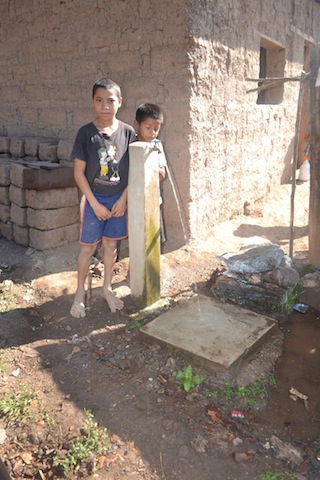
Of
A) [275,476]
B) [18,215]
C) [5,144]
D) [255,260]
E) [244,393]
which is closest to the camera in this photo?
[275,476]

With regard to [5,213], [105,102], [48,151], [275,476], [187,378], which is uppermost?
[105,102]

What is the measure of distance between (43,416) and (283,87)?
614cm

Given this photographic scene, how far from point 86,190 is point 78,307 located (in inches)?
40.3

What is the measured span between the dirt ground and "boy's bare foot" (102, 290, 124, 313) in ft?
0.22

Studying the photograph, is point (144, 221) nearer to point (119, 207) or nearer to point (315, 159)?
point (119, 207)

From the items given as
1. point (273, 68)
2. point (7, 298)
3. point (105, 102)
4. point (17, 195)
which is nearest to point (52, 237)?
point (17, 195)

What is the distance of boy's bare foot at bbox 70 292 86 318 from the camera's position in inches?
129

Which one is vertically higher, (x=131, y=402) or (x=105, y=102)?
(x=105, y=102)

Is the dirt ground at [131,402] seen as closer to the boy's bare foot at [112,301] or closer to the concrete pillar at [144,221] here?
the boy's bare foot at [112,301]

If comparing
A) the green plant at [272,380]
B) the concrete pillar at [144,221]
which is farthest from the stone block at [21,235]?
the green plant at [272,380]

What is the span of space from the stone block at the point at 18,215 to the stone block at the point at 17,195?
0.06 meters

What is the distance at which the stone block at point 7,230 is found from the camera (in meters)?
4.86

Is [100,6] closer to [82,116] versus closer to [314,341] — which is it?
[82,116]

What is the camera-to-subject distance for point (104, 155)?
9.77 ft
